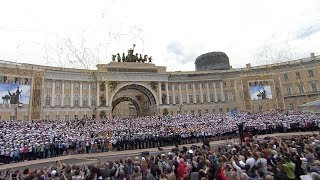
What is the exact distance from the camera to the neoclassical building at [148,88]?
52.5 m

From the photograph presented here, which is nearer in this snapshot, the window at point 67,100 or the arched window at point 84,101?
the window at point 67,100

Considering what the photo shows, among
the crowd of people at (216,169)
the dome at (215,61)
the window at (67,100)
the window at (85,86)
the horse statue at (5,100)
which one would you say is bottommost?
the crowd of people at (216,169)

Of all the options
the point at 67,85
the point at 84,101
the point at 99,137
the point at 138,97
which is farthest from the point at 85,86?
the point at 99,137

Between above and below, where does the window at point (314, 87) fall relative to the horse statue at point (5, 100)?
above

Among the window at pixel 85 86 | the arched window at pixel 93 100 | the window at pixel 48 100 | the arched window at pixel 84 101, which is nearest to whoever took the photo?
the window at pixel 48 100

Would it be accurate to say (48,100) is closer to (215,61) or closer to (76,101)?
(76,101)

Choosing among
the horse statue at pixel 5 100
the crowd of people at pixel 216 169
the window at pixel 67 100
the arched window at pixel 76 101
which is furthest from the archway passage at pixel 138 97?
the crowd of people at pixel 216 169

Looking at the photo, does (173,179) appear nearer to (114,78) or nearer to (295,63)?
(114,78)

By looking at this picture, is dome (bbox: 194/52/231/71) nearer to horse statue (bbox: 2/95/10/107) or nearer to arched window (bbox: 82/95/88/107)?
arched window (bbox: 82/95/88/107)

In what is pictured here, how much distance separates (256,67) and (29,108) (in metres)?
62.9

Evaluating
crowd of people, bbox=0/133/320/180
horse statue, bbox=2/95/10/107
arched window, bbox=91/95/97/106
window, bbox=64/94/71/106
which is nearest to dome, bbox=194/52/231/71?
arched window, bbox=91/95/97/106

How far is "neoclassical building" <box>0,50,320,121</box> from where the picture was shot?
52531 millimetres

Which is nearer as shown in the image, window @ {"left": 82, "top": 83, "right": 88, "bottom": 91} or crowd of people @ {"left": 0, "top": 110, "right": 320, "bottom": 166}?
crowd of people @ {"left": 0, "top": 110, "right": 320, "bottom": 166}

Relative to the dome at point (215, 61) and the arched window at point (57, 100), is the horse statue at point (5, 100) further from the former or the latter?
the dome at point (215, 61)
